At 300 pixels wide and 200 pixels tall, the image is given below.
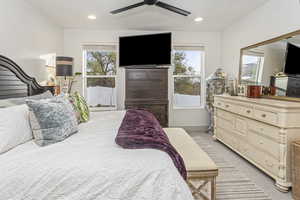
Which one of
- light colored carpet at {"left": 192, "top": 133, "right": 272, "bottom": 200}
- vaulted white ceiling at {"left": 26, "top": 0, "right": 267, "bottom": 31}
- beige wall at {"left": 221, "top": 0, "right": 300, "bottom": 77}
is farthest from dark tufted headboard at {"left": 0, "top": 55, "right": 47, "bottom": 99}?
beige wall at {"left": 221, "top": 0, "right": 300, "bottom": 77}

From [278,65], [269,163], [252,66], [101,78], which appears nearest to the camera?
[269,163]

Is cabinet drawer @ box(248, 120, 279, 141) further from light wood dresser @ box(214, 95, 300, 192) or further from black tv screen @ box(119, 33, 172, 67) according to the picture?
black tv screen @ box(119, 33, 172, 67)

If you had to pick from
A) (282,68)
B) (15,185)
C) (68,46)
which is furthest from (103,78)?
(15,185)

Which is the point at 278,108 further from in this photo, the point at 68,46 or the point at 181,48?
the point at 68,46

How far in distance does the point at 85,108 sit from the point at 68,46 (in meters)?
2.71

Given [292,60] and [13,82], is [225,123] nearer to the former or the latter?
[292,60]

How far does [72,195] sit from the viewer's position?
44.3 inches

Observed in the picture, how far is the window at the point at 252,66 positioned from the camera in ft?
11.4

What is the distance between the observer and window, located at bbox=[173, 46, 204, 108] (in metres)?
5.16

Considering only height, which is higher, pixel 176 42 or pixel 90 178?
pixel 176 42

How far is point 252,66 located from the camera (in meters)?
3.72

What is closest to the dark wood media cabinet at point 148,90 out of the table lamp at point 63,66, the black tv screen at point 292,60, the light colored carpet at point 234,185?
the table lamp at point 63,66

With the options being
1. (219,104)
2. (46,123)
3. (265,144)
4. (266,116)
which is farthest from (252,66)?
(46,123)

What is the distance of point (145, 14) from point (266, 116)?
9.04 feet
